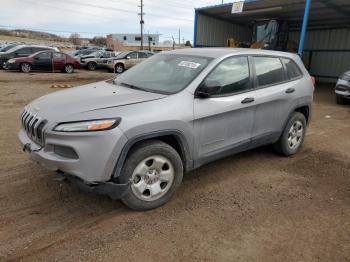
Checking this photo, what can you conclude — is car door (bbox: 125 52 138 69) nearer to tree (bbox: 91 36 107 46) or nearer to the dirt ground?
the dirt ground

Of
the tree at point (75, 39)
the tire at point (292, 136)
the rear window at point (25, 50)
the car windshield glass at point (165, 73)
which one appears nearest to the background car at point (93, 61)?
the rear window at point (25, 50)

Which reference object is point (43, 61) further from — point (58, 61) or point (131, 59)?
point (131, 59)

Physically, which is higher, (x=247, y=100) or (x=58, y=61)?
(x=247, y=100)

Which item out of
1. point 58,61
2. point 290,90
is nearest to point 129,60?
point 58,61

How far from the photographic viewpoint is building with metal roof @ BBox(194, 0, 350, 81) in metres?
15.3

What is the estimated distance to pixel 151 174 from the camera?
3.39m

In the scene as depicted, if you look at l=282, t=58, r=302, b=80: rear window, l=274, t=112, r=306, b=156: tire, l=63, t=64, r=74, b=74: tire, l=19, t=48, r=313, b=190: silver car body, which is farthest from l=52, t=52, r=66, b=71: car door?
l=274, t=112, r=306, b=156: tire

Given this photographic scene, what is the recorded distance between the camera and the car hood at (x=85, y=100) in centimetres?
314

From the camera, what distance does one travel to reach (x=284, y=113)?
4848mm

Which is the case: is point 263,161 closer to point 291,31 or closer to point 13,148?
point 13,148

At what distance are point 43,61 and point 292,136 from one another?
17.9 meters

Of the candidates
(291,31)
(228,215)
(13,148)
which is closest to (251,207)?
(228,215)

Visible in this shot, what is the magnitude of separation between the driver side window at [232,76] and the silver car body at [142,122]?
0.08 meters

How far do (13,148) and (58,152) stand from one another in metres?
2.67
